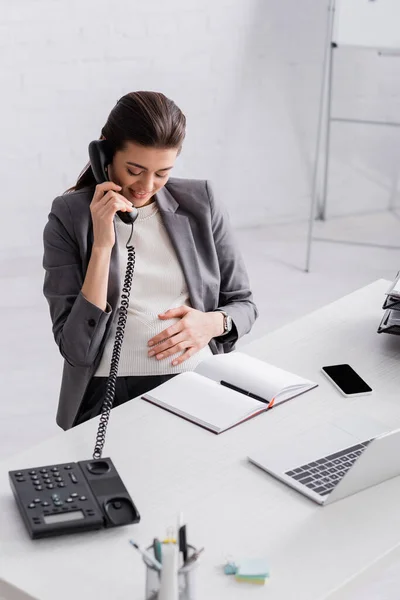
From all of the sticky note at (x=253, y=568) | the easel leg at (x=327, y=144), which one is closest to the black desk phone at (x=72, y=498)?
the sticky note at (x=253, y=568)

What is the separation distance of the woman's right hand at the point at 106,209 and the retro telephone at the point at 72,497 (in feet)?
1.67

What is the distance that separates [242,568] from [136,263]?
91 centimetres

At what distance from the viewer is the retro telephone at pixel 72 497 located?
130 cm

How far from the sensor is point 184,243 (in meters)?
2.04

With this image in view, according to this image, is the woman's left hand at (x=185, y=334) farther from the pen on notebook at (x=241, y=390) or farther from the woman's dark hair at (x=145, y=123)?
the woman's dark hair at (x=145, y=123)

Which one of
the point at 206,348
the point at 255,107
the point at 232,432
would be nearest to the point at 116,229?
the point at 206,348

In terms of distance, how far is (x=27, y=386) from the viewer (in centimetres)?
310

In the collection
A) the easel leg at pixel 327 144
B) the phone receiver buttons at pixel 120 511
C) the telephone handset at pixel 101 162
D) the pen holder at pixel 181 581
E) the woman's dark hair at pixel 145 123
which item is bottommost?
the easel leg at pixel 327 144

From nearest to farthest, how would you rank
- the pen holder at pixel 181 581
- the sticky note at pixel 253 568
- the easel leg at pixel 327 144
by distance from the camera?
the pen holder at pixel 181 581 < the sticky note at pixel 253 568 < the easel leg at pixel 327 144

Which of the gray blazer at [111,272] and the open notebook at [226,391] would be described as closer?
the open notebook at [226,391]

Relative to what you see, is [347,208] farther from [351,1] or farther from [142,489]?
[142,489]

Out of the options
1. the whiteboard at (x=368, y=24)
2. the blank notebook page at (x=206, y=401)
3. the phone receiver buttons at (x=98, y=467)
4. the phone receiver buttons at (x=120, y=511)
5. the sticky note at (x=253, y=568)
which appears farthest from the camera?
the whiteboard at (x=368, y=24)

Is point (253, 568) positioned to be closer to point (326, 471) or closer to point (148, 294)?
point (326, 471)

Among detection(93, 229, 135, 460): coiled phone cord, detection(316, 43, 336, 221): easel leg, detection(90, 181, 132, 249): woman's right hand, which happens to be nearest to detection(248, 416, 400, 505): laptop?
detection(93, 229, 135, 460): coiled phone cord
